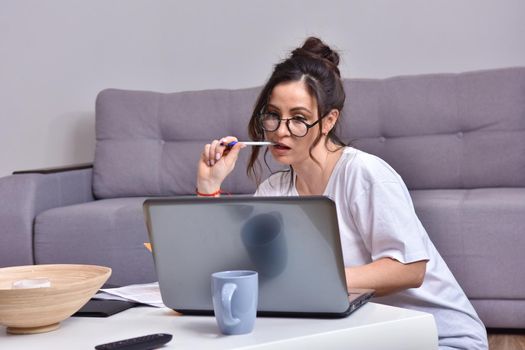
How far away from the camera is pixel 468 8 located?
3.52 meters

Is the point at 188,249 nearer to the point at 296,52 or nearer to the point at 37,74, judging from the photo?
the point at 296,52

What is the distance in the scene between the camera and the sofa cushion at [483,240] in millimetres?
2566

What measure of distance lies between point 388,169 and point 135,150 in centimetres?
211

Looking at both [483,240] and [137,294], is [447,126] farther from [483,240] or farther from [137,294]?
[137,294]

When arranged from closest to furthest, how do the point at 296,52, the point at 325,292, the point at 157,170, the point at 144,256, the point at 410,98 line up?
the point at 325,292
the point at 296,52
the point at 144,256
the point at 410,98
the point at 157,170

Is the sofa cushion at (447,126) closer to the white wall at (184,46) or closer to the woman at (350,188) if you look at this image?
the white wall at (184,46)

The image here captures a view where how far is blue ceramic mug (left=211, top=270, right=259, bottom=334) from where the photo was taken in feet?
3.53

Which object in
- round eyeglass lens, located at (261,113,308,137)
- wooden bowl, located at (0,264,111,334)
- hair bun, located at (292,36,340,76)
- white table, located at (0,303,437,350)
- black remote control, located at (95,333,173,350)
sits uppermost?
hair bun, located at (292,36,340,76)

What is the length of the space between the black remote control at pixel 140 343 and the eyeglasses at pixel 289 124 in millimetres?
686

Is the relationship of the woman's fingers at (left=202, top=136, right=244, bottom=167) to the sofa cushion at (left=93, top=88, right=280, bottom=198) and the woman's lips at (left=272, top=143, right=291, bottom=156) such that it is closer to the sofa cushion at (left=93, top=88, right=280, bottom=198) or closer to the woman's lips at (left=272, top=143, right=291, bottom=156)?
the woman's lips at (left=272, top=143, right=291, bottom=156)

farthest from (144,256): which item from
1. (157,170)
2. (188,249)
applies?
(188,249)

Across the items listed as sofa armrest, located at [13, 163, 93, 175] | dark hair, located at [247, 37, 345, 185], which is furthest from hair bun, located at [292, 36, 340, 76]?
sofa armrest, located at [13, 163, 93, 175]

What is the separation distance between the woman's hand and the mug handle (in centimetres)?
73

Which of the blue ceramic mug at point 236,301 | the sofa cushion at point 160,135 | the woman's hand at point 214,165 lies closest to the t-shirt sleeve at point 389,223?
the woman's hand at point 214,165
